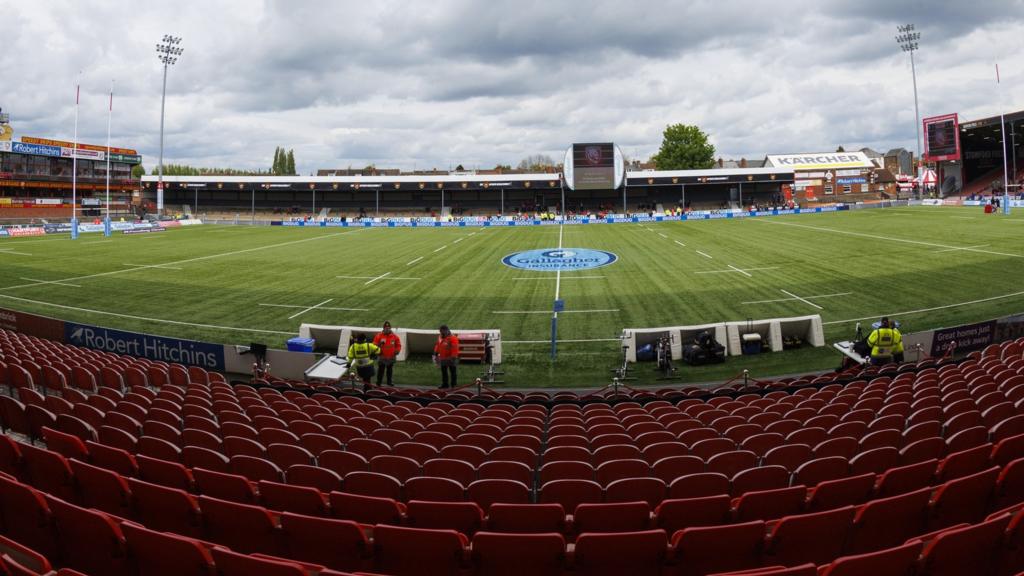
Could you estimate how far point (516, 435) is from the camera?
26.5 ft

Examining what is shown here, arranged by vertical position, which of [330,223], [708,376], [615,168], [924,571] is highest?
[615,168]

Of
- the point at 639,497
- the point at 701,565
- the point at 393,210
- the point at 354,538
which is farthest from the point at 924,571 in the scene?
the point at 393,210

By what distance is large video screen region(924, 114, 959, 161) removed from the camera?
7538cm

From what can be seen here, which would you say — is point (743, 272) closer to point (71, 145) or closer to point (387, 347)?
point (387, 347)

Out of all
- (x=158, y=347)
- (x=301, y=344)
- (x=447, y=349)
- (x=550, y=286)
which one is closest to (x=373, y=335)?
(x=301, y=344)

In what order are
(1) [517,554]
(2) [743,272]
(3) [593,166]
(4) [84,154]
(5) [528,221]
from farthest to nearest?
(4) [84,154] → (3) [593,166] → (5) [528,221] → (2) [743,272] → (1) [517,554]

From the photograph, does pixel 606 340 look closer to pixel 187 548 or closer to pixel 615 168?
pixel 187 548

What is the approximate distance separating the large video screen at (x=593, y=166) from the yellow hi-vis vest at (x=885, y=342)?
6582 cm

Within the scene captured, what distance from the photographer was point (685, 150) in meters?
116

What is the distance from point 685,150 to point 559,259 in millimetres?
85869

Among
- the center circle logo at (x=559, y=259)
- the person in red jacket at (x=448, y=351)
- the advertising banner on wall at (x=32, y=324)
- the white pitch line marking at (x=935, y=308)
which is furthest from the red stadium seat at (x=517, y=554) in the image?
the center circle logo at (x=559, y=259)

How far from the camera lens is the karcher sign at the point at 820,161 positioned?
10656cm

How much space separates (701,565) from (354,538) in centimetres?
258

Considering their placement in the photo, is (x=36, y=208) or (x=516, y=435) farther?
(x=36, y=208)
